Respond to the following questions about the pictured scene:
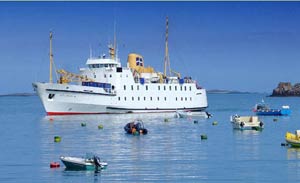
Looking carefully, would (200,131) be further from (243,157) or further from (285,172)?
(285,172)

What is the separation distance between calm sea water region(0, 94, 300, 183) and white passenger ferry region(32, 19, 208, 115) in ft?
53.1

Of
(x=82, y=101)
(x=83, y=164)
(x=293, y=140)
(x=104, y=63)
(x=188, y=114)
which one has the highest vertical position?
(x=104, y=63)

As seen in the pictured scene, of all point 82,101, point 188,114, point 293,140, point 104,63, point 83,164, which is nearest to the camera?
point 83,164

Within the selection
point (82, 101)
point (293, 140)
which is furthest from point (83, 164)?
point (82, 101)

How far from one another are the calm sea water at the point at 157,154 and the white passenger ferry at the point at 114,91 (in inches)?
Answer: 637

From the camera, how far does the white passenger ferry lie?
302ft

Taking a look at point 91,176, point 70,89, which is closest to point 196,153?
point 91,176

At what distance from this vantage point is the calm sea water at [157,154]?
121 ft

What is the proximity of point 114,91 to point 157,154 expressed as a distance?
4789 centimetres

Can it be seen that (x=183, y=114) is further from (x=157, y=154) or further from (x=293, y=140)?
(x=157, y=154)

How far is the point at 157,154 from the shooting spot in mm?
46938

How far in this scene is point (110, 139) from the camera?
59906 mm

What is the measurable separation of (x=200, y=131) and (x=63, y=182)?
36.7 meters

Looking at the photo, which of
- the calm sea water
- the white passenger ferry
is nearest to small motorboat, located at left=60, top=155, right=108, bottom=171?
the calm sea water
